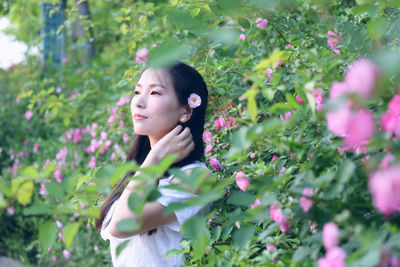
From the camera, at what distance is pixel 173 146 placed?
71.4 inches

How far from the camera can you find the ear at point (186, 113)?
1953 mm

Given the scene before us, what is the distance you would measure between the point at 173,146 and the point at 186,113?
215 millimetres

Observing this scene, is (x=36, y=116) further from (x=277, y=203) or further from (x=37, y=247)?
(x=277, y=203)

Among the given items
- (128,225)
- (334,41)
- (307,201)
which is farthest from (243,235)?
(334,41)

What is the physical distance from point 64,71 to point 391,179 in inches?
201

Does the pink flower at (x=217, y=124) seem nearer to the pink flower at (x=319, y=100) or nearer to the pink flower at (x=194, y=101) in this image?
the pink flower at (x=194, y=101)

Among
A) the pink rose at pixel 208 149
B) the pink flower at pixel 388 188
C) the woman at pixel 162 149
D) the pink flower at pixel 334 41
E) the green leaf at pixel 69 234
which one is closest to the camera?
the pink flower at pixel 388 188

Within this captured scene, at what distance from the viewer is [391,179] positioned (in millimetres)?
771

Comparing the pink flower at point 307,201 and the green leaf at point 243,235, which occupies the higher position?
the pink flower at point 307,201

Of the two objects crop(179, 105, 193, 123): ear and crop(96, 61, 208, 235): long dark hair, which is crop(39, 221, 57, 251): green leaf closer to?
crop(96, 61, 208, 235): long dark hair

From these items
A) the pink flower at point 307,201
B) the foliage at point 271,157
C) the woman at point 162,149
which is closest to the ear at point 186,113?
the woman at point 162,149

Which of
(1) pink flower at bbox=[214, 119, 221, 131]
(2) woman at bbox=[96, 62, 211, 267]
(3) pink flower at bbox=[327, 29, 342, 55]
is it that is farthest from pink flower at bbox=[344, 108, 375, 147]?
(1) pink flower at bbox=[214, 119, 221, 131]

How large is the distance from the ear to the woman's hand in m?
0.06

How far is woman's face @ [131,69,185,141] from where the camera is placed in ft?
6.18
